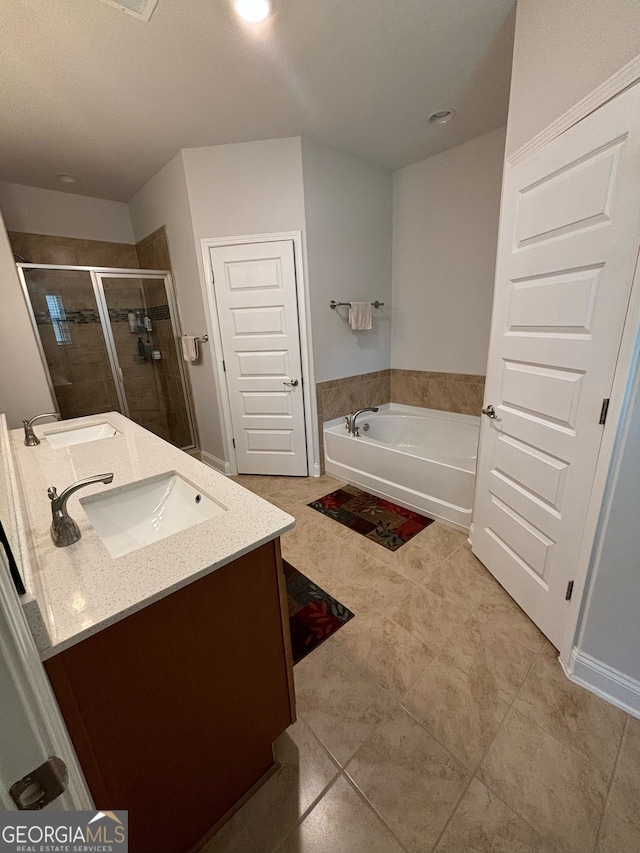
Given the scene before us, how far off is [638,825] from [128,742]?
1.41 meters

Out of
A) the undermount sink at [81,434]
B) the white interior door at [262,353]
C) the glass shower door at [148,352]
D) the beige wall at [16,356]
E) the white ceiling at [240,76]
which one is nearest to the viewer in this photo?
the white ceiling at [240,76]

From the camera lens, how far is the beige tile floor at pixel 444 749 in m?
0.95

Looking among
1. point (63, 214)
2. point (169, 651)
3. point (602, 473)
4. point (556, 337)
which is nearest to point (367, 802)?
point (169, 651)

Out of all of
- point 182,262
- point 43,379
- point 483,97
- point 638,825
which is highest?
point 483,97

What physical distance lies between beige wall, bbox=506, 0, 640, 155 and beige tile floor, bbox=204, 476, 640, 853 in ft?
6.97

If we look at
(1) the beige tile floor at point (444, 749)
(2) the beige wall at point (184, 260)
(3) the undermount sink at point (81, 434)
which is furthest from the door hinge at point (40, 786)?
(2) the beige wall at point (184, 260)

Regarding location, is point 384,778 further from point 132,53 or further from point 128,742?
point 132,53

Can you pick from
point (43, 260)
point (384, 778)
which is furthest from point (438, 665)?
point (43, 260)

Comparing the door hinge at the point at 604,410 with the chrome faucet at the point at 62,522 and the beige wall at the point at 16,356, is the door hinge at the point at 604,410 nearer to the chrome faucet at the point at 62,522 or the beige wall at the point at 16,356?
the chrome faucet at the point at 62,522

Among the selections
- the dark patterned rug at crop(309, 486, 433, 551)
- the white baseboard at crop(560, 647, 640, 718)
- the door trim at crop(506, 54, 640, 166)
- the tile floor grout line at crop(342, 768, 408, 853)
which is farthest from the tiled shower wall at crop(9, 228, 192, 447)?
the white baseboard at crop(560, 647, 640, 718)

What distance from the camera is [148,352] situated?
3.73 m

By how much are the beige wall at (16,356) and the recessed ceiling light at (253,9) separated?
→ 2.21 metres

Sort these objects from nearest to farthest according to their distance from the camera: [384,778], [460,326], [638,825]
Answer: [638,825], [384,778], [460,326]

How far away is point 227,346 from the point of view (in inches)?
116
